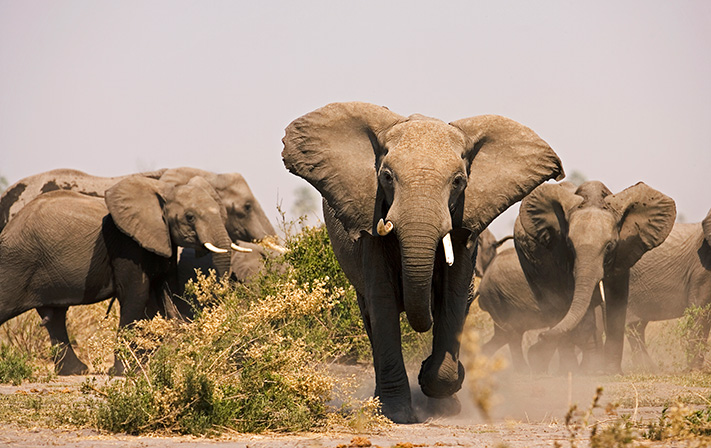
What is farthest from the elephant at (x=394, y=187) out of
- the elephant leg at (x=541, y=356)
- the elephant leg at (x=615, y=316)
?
the elephant leg at (x=541, y=356)

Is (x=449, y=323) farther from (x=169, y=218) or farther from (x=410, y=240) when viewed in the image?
(x=169, y=218)

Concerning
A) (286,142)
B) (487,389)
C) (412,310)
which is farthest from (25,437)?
(487,389)

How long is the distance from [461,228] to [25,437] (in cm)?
311

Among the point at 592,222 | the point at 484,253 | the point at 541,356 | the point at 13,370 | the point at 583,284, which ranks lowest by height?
the point at 541,356

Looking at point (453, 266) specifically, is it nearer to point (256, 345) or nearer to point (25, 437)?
point (256, 345)

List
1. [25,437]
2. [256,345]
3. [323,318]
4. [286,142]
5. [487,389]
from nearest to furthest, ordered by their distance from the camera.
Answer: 1. [487,389]
2. [25,437]
3. [256,345]
4. [286,142]
5. [323,318]

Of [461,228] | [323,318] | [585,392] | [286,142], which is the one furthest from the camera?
[323,318]

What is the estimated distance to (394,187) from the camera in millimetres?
6262

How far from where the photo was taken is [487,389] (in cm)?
266

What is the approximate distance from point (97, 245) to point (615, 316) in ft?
21.7

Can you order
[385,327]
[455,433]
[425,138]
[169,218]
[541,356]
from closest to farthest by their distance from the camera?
[455,433]
[425,138]
[385,327]
[169,218]
[541,356]

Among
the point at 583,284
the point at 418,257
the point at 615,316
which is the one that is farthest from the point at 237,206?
the point at 418,257

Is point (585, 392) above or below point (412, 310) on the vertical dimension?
below

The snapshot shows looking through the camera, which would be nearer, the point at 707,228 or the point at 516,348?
the point at 707,228
